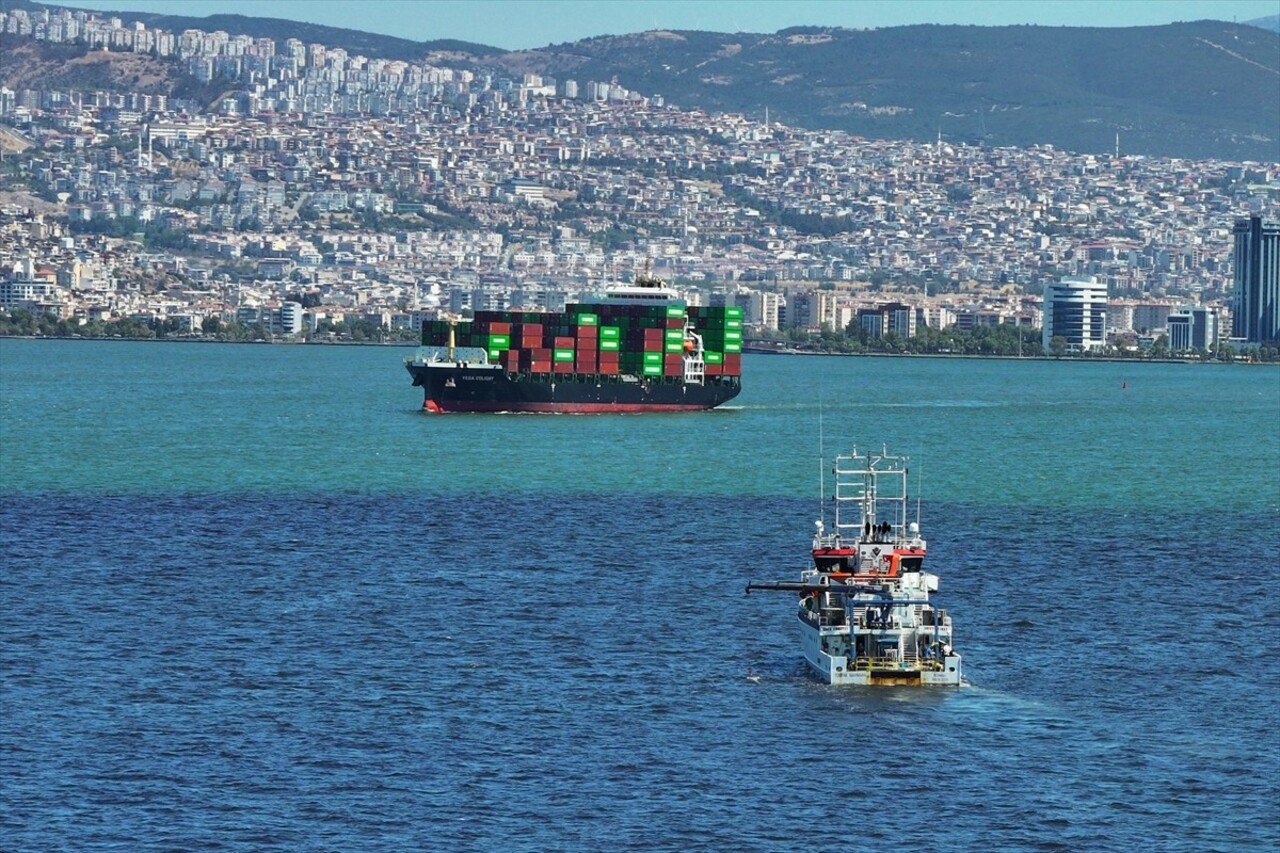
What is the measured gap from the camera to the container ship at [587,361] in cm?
10606

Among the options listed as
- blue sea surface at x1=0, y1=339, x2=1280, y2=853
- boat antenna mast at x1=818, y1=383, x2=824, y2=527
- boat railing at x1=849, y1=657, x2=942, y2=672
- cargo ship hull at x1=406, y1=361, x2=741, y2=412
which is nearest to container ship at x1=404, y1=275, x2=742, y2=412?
cargo ship hull at x1=406, y1=361, x2=741, y2=412

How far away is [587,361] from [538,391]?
2838 mm

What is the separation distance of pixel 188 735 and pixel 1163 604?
18.0 metres

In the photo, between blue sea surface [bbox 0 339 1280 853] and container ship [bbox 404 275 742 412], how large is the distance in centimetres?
3104

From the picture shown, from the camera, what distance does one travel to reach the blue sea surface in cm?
2842

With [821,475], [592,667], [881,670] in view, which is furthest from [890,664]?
[821,475]

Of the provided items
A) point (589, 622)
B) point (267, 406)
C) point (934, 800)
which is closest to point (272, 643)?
point (589, 622)

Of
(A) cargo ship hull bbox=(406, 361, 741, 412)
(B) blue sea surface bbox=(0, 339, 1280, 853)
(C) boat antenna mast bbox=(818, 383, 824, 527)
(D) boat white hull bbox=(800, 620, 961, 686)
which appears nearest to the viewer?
(B) blue sea surface bbox=(0, 339, 1280, 853)

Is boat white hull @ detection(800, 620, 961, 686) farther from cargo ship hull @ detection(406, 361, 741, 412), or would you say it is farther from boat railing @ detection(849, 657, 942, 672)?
cargo ship hull @ detection(406, 361, 741, 412)

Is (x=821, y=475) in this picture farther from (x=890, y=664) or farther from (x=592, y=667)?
(x=890, y=664)

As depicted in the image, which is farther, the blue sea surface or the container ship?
the container ship

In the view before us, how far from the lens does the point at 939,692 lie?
3412 cm

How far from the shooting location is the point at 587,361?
10862 cm

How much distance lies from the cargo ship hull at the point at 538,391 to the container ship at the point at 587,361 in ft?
0.13
